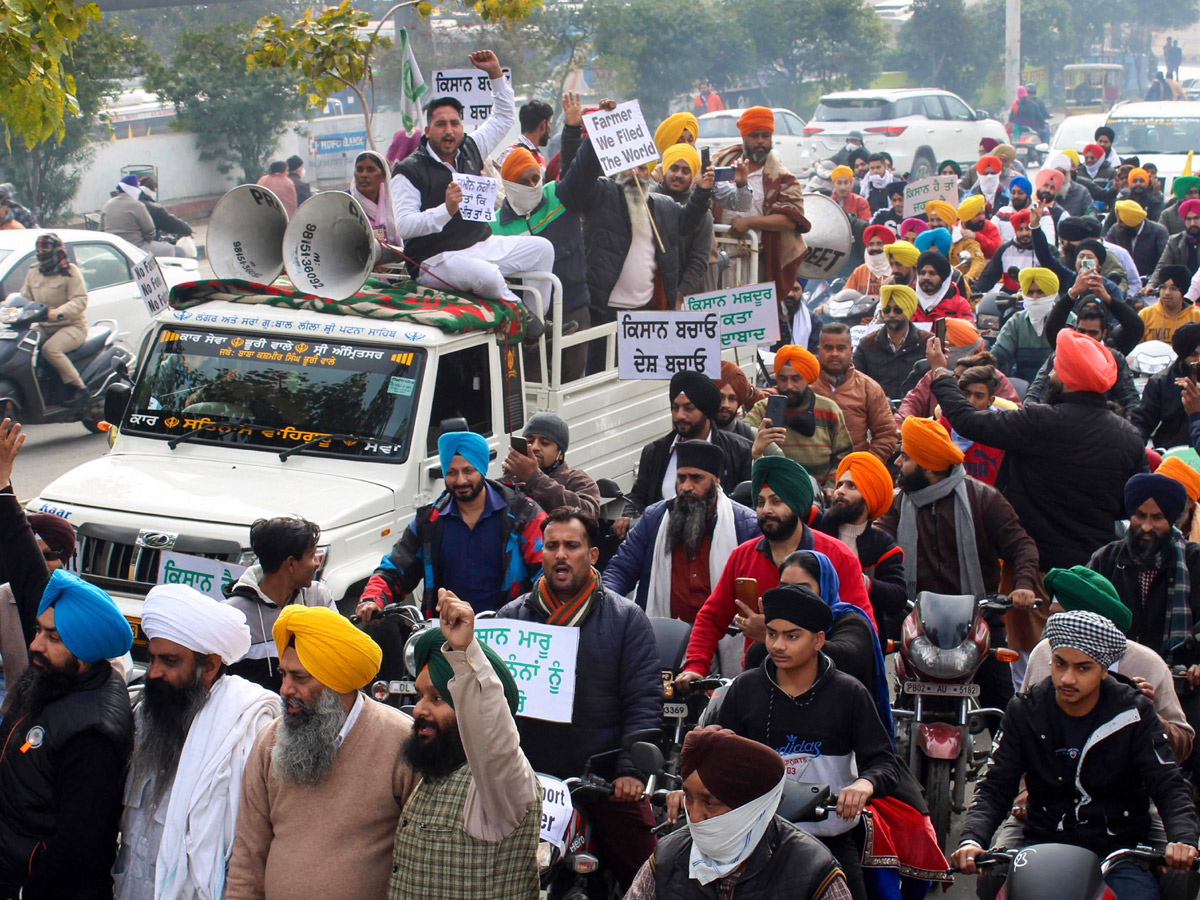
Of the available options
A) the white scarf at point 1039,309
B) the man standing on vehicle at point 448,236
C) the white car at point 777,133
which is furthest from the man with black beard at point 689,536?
the white car at point 777,133

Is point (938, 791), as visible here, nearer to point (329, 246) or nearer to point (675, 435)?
point (675, 435)

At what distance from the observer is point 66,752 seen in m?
4.29

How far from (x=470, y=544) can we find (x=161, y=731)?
7.07 ft

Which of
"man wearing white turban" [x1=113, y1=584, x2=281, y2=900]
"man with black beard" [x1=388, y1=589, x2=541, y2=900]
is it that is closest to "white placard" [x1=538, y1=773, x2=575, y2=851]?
"man with black beard" [x1=388, y1=589, x2=541, y2=900]

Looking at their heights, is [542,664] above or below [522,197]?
below

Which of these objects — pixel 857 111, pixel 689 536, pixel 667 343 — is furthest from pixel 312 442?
pixel 857 111

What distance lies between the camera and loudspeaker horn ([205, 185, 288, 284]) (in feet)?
26.9

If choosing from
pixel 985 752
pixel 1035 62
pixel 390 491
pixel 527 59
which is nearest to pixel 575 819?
pixel 985 752

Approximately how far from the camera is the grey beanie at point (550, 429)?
729cm

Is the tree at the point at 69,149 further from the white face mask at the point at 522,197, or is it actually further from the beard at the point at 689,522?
the beard at the point at 689,522

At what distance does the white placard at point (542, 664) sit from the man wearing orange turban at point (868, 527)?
172 centimetres

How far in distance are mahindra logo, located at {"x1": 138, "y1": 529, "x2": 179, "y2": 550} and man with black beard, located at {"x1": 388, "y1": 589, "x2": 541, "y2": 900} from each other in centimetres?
296

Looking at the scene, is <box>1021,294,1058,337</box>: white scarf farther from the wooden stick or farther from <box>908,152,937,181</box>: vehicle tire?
<box>908,152,937,181</box>: vehicle tire

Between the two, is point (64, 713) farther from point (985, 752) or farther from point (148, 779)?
point (985, 752)
